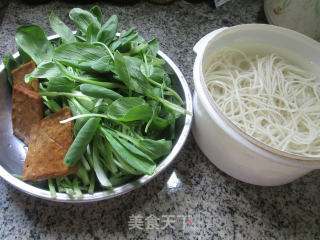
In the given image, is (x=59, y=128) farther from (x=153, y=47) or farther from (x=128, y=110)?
(x=153, y=47)

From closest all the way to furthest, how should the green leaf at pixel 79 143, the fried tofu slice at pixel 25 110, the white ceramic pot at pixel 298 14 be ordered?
1. the green leaf at pixel 79 143
2. the fried tofu slice at pixel 25 110
3. the white ceramic pot at pixel 298 14

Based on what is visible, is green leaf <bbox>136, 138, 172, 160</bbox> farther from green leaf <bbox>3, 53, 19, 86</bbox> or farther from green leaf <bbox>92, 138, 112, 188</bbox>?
green leaf <bbox>3, 53, 19, 86</bbox>

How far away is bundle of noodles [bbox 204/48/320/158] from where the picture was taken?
2.19 ft

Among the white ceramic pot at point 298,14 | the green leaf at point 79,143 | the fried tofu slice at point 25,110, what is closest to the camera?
the green leaf at point 79,143

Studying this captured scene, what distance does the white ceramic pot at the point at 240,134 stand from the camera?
21.7 inches

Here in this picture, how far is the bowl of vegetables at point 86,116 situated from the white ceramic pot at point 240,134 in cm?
8

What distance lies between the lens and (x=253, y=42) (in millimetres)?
783

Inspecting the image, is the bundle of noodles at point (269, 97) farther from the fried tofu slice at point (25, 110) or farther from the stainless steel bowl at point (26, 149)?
the fried tofu slice at point (25, 110)

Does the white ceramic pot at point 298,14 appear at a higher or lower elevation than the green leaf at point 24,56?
lower

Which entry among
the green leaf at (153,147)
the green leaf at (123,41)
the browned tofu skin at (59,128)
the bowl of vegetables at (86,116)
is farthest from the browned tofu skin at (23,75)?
the green leaf at (153,147)

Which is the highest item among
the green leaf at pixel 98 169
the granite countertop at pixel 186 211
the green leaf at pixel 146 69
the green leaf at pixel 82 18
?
the green leaf at pixel 82 18

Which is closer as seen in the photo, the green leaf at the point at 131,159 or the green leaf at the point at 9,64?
the green leaf at the point at 131,159

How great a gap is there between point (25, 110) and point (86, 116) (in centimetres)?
20

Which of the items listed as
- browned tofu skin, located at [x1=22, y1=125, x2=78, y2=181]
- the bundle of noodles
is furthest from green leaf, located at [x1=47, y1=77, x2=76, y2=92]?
the bundle of noodles
